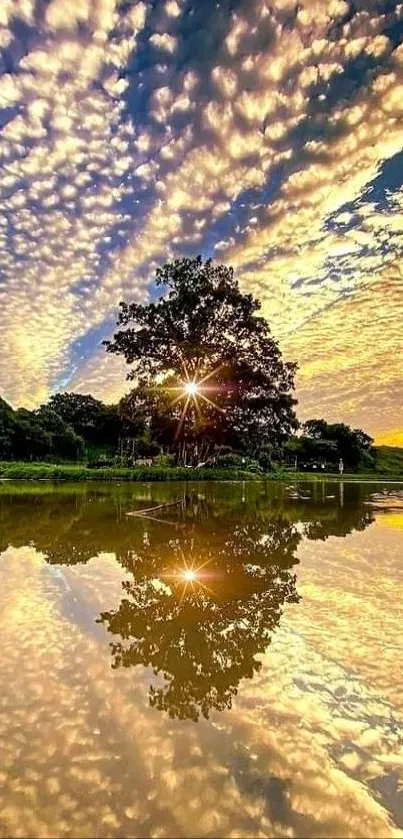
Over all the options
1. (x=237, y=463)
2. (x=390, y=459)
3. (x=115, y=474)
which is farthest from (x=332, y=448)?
(x=115, y=474)

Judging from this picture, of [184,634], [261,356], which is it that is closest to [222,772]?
[184,634]

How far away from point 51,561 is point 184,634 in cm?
316

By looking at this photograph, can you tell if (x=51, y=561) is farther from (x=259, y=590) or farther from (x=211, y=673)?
(x=211, y=673)

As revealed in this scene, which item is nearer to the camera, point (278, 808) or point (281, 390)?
point (278, 808)

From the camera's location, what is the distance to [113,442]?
259 feet

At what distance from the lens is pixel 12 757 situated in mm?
2205

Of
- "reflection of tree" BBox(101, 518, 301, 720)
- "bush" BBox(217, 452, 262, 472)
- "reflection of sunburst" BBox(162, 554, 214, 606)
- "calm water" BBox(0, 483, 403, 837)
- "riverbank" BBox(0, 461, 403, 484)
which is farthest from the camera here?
"bush" BBox(217, 452, 262, 472)

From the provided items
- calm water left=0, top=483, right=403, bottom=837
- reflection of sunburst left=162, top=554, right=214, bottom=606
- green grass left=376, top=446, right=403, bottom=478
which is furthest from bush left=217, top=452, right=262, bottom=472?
green grass left=376, top=446, right=403, bottom=478

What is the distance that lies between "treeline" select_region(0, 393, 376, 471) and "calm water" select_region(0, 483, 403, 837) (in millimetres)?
38826

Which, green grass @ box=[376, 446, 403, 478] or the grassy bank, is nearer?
the grassy bank

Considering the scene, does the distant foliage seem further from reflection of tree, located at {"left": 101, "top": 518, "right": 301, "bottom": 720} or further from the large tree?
reflection of tree, located at {"left": 101, "top": 518, "right": 301, "bottom": 720}

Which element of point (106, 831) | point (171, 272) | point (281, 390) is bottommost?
point (106, 831)

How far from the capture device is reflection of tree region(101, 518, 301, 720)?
9.77ft

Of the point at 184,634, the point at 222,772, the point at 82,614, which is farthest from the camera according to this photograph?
the point at 82,614
